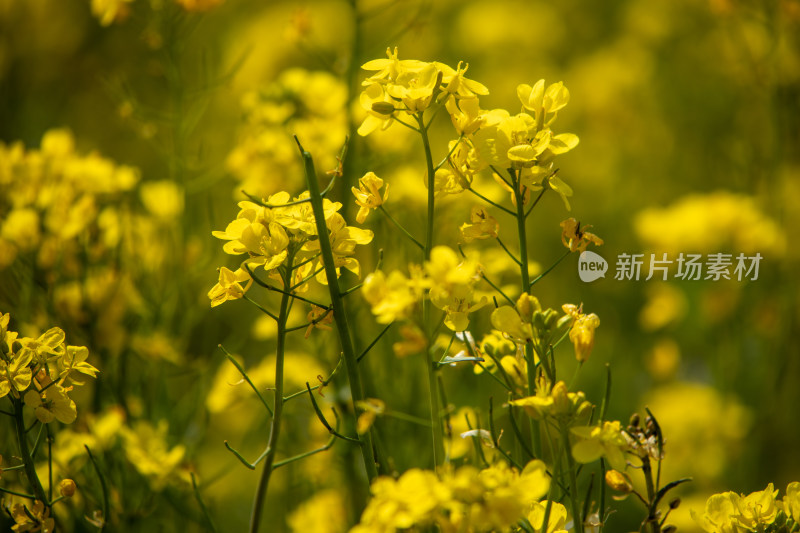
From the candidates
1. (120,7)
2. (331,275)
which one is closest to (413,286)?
(331,275)

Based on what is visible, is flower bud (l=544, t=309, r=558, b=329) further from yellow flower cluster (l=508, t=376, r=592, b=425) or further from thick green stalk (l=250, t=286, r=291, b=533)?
thick green stalk (l=250, t=286, r=291, b=533)

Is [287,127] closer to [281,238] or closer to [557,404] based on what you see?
[281,238]

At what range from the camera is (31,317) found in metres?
1.62

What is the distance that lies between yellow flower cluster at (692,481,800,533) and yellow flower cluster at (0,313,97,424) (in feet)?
2.31

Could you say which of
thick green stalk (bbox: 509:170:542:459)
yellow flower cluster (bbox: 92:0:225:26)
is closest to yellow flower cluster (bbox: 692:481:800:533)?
thick green stalk (bbox: 509:170:542:459)

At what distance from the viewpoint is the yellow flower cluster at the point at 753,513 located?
866 mm

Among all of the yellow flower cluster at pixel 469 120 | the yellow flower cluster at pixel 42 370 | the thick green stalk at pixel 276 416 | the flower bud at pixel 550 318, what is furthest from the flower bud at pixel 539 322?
the yellow flower cluster at pixel 42 370

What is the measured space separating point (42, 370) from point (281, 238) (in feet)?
1.10

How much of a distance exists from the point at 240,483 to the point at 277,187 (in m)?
1.05

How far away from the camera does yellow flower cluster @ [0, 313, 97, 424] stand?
0.85 meters

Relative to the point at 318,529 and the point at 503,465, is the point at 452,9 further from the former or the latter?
the point at 503,465

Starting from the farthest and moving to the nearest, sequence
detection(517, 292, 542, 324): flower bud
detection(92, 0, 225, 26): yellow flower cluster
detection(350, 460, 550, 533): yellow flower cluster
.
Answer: detection(92, 0, 225, 26): yellow flower cluster
detection(517, 292, 542, 324): flower bud
detection(350, 460, 550, 533): yellow flower cluster

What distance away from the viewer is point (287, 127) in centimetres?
184

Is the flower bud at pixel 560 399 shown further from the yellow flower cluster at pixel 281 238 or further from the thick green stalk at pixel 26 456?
the thick green stalk at pixel 26 456
